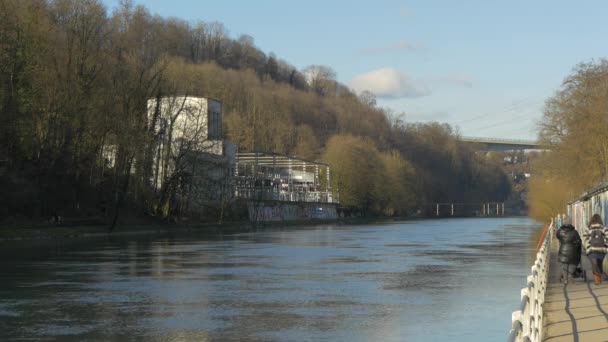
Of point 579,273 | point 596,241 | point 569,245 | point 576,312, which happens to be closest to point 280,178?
point 579,273

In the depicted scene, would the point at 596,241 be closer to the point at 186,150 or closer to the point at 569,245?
the point at 569,245

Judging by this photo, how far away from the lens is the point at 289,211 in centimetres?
12206

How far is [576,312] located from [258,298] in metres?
6.97

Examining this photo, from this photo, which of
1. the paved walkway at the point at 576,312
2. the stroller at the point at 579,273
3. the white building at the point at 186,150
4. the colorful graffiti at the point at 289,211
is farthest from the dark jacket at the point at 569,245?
the colorful graffiti at the point at 289,211

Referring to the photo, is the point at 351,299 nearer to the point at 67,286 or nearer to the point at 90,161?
the point at 67,286

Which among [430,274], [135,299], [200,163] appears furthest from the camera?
[200,163]

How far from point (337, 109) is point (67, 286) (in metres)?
171

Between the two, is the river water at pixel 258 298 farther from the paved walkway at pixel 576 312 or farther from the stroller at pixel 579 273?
the stroller at pixel 579 273

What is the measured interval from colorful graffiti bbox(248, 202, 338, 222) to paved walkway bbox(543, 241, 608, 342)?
82.5 metres

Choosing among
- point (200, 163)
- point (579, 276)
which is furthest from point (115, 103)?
point (579, 276)

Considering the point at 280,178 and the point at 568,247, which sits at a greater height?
the point at 280,178

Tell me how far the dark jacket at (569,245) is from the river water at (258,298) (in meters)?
1.35

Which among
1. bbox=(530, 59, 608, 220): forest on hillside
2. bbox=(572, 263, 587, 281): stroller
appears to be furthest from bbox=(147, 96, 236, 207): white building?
bbox=(572, 263, 587, 281): stroller

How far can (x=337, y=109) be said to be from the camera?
19275 cm
